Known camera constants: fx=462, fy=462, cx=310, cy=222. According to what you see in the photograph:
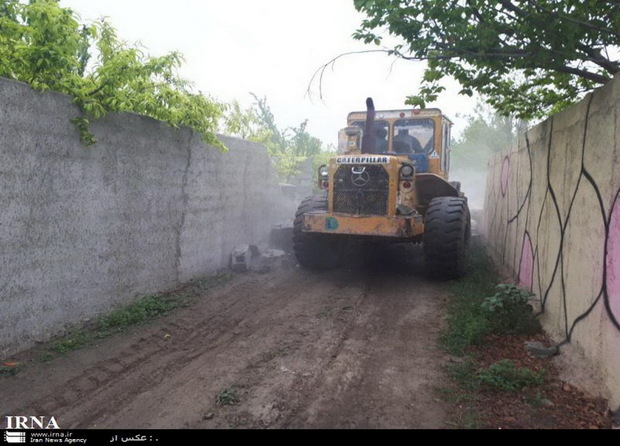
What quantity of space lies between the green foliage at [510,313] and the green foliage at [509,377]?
3.24ft

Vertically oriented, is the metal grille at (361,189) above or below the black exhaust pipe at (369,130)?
below

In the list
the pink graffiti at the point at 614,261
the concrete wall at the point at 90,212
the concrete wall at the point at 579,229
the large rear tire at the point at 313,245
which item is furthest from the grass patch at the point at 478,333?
the concrete wall at the point at 90,212

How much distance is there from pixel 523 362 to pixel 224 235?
5.65 meters

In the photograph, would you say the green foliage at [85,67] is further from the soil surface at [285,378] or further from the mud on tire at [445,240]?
the mud on tire at [445,240]

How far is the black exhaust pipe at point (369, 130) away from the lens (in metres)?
7.98

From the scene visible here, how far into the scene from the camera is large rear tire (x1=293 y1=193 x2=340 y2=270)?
7.99 meters

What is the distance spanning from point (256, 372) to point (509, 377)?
210 cm

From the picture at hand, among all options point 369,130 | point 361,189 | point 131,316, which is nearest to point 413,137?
point 369,130

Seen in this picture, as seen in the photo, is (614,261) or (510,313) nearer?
(614,261)

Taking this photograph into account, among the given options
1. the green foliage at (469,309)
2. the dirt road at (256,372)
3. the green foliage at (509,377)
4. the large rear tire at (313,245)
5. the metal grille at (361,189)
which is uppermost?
the metal grille at (361,189)

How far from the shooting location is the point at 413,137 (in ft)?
28.9

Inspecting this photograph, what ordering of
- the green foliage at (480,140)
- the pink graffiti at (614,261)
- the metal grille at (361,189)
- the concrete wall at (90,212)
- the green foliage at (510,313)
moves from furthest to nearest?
the green foliage at (480,140) → the metal grille at (361,189) → the green foliage at (510,313) → the concrete wall at (90,212) → the pink graffiti at (614,261)

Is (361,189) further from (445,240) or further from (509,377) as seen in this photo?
(509,377)

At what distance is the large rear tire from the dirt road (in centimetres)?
176
